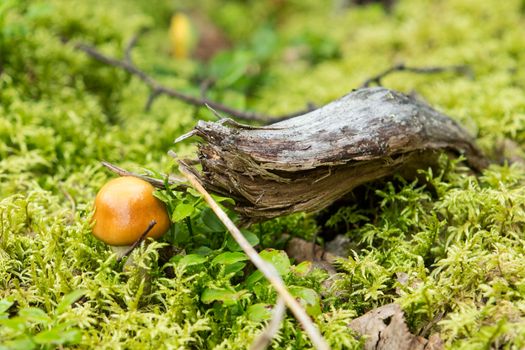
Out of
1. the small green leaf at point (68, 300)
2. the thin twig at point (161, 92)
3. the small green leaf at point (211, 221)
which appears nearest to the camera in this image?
the small green leaf at point (68, 300)

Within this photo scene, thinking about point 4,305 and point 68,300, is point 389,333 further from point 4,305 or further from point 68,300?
point 4,305

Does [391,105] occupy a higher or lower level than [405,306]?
higher

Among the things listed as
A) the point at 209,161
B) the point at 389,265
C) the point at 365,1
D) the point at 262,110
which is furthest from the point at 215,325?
the point at 365,1

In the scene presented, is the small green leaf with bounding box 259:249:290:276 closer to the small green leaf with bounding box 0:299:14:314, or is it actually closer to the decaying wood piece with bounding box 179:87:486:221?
the decaying wood piece with bounding box 179:87:486:221

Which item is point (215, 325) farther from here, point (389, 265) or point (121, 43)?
point (121, 43)

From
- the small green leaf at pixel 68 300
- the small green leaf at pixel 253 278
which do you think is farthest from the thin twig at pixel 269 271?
the small green leaf at pixel 68 300

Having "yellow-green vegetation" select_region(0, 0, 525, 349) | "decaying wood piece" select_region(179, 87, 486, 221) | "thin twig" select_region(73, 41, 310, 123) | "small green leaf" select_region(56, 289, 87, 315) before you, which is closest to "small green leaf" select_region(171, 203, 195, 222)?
"yellow-green vegetation" select_region(0, 0, 525, 349)

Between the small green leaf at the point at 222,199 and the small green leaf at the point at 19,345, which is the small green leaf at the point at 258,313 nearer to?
the small green leaf at the point at 222,199
